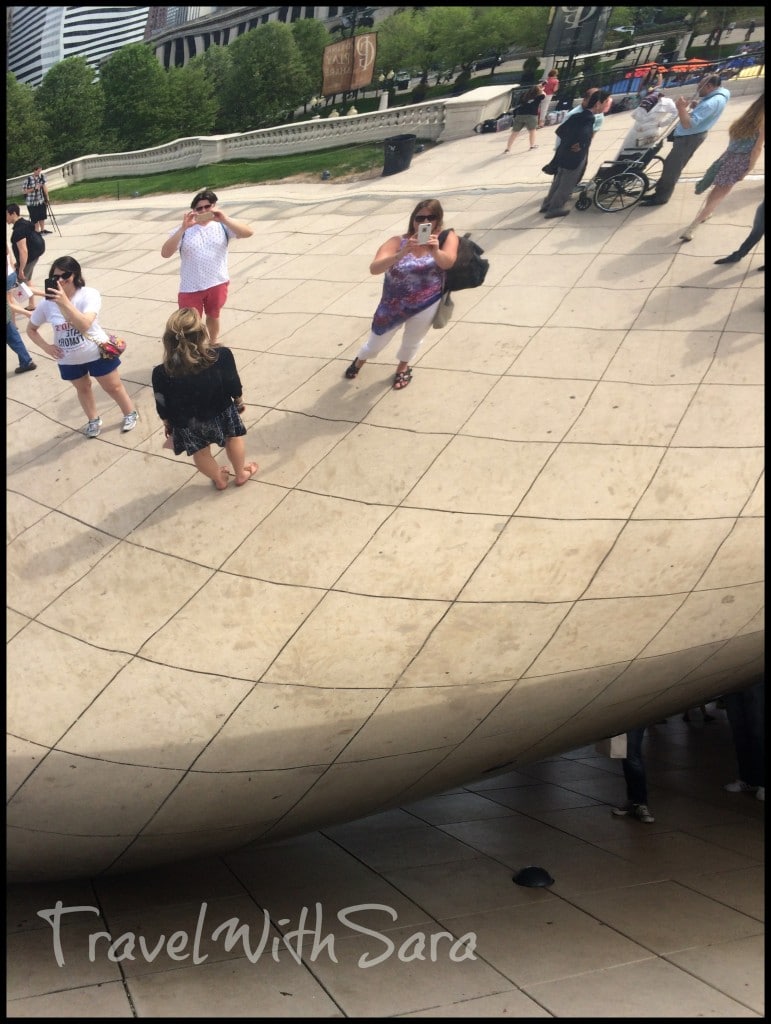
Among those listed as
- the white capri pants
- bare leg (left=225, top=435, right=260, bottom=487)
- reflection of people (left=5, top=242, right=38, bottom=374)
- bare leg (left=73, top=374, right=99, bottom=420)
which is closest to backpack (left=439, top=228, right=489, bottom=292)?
the white capri pants

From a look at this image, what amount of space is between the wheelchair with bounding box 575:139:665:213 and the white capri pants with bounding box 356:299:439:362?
90cm

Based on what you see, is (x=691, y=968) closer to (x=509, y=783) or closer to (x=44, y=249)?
(x=509, y=783)

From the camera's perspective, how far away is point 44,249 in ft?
13.0

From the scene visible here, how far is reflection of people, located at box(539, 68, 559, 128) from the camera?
3.74 meters

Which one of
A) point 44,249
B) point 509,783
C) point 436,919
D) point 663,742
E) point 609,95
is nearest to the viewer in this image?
point 609,95

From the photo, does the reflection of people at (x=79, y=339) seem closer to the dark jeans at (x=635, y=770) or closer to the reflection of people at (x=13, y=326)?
the reflection of people at (x=13, y=326)

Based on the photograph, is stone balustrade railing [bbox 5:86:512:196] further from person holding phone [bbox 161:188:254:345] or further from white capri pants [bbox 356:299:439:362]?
white capri pants [bbox 356:299:439:362]

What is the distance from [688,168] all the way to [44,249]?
122 inches

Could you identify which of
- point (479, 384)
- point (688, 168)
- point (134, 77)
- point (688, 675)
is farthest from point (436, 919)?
point (134, 77)

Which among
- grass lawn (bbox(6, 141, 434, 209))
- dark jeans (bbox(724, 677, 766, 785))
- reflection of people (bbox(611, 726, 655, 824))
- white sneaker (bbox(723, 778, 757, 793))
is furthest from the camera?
white sneaker (bbox(723, 778, 757, 793))

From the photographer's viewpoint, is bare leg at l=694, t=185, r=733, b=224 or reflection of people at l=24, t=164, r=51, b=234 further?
reflection of people at l=24, t=164, r=51, b=234

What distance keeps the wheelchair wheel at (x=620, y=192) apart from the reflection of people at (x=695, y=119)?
139mm

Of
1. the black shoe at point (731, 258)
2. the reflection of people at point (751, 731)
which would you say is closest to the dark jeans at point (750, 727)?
the reflection of people at point (751, 731)

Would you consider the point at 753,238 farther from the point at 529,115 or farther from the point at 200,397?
the point at 200,397
